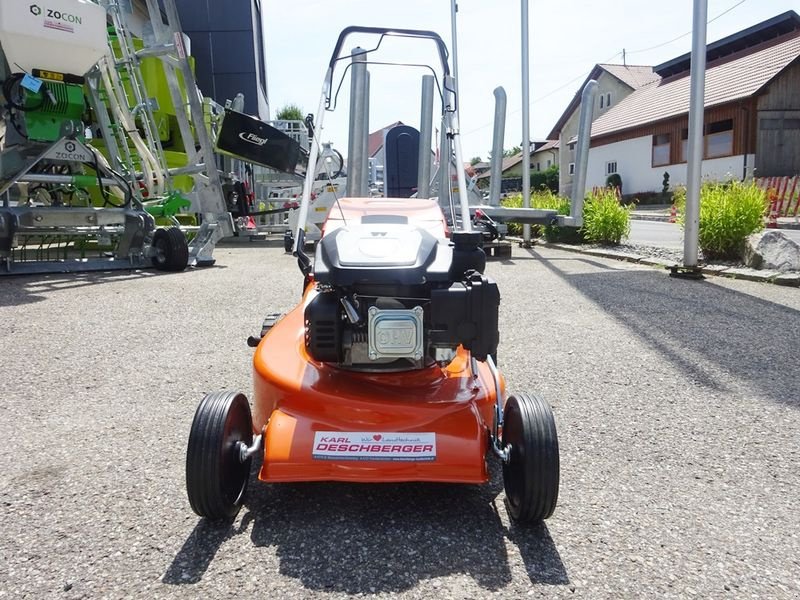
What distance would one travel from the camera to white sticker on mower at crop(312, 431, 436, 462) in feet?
6.94

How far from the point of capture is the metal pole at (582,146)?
9086 mm

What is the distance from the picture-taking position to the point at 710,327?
485cm

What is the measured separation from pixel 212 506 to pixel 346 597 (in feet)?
1.75

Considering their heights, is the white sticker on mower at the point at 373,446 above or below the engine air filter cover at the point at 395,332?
below

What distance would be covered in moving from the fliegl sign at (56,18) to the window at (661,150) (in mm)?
28601

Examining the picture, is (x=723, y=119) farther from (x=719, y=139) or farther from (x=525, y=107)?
(x=525, y=107)

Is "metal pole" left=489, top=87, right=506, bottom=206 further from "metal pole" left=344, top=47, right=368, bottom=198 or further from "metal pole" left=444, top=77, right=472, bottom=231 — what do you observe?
"metal pole" left=444, top=77, right=472, bottom=231

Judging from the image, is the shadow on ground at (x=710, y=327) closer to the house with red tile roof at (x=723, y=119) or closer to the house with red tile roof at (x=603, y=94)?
the house with red tile roof at (x=723, y=119)

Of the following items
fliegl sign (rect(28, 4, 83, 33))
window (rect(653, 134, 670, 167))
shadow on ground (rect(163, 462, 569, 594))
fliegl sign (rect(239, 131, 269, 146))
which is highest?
window (rect(653, 134, 670, 167))

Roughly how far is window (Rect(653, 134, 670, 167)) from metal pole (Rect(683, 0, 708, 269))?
2549 centimetres

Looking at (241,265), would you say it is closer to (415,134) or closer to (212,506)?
(415,134)

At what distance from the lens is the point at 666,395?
11.1ft

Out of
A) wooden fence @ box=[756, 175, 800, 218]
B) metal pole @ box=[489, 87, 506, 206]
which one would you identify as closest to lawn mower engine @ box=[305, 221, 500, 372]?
metal pole @ box=[489, 87, 506, 206]

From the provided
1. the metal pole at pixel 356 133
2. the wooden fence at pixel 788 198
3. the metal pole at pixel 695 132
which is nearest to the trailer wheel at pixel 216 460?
the metal pole at pixel 356 133
